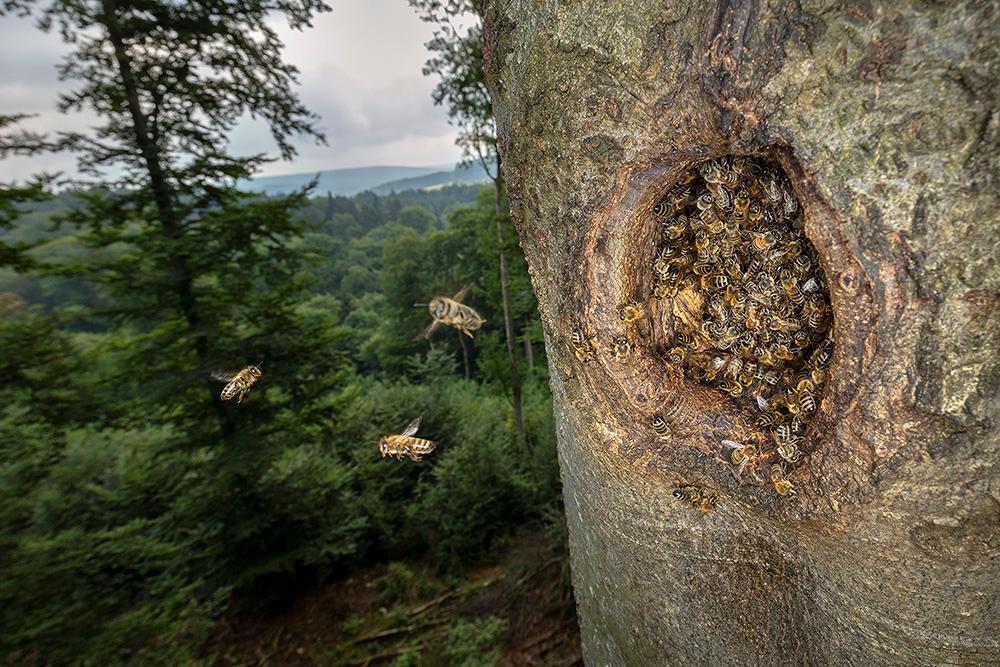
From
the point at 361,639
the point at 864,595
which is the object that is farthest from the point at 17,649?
the point at 864,595

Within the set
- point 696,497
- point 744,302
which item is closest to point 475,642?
point 696,497

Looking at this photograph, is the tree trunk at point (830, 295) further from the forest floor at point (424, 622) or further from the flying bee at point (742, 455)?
the forest floor at point (424, 622)

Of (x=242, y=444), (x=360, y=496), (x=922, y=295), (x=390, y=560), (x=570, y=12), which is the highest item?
(x=570, y=12)

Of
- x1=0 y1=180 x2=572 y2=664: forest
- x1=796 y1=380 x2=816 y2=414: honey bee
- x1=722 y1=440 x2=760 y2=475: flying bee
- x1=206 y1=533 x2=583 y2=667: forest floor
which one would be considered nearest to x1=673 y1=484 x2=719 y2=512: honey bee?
x1=722 y1=440 x2=760 y2=475: flying bee

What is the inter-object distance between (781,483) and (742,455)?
4.2 inches

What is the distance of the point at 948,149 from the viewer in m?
0.81

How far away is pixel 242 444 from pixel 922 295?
650 cm

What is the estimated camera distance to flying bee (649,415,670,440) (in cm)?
135

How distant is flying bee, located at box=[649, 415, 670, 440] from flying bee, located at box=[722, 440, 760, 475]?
0.17 meters

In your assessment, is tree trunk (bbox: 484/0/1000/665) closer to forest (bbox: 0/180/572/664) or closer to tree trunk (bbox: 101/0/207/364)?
forest (bbox: 0/180/572/664)

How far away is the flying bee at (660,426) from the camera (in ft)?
4.42

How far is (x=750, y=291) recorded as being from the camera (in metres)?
1.20

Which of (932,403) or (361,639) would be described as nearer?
(932,403)

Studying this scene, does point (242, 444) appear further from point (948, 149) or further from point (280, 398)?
point (948, 149)
